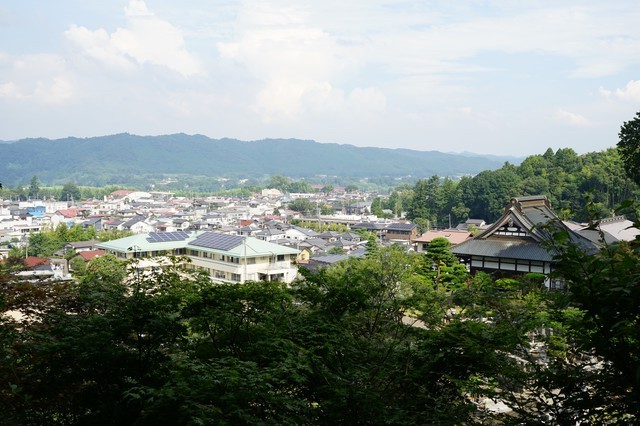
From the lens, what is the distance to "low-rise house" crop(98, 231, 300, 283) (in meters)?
20.4

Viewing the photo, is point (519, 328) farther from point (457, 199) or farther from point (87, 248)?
point (457, 199)

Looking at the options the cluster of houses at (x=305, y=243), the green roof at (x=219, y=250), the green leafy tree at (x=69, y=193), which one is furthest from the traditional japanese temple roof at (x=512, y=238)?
the green leafy tree at (x=69, y=193)

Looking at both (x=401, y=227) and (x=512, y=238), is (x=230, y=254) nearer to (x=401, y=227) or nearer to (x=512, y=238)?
(x=512, y=238)

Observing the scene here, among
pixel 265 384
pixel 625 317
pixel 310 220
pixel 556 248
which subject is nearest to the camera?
pixel 625 317

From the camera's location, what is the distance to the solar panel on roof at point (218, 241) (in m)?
21.4

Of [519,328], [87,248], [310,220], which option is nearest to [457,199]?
[310,220]

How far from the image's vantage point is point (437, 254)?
15398 millimetres

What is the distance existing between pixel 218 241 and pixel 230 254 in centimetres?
236

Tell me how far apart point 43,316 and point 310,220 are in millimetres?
60308

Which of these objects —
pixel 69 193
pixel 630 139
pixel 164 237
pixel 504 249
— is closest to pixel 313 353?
pixel 630 139

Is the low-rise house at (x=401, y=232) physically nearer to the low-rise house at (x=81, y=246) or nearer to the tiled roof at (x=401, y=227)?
the tiled roof at (x=401, y=227)

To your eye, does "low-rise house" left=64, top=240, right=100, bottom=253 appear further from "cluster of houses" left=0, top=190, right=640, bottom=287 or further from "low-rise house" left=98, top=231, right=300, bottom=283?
"low-rise house" left=98, top=231, right=300, bottom=283

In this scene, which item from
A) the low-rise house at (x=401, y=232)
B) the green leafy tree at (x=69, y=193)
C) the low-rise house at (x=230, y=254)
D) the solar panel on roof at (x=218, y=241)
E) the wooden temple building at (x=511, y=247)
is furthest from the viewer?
the green leafy tree at (x=69, y=193)

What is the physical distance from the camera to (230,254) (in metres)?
20.3
